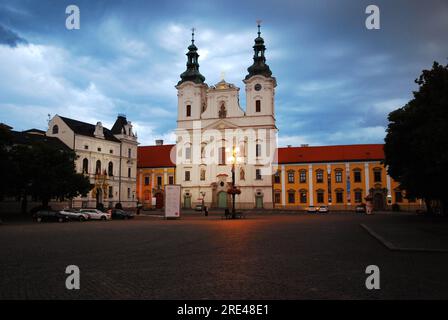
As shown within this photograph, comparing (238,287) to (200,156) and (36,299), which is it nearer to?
(36,299)

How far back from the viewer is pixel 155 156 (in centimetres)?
8788

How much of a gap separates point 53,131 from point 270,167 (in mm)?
36924

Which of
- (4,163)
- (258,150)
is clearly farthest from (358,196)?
(4,163)

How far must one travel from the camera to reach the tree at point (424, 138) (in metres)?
22.9

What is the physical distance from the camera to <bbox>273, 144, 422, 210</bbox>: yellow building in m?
70.8

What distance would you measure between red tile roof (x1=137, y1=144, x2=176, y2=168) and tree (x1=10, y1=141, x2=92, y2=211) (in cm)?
3707

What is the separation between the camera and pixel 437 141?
882 inches

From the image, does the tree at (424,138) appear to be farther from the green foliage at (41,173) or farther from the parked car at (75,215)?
the green foliage at (41,173)

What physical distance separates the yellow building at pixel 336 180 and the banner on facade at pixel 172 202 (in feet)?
111

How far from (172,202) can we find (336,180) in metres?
38.3

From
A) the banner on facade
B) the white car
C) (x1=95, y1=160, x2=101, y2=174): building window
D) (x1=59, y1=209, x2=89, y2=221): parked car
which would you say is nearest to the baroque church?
(x1=95, y1=160, x2=101, y2=174): building window

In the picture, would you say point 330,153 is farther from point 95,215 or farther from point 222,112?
point 95,215

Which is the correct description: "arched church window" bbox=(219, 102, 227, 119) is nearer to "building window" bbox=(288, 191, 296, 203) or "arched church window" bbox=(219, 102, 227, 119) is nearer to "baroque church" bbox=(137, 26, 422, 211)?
"baroque church" bbox=(137, 26, 422, 211)
